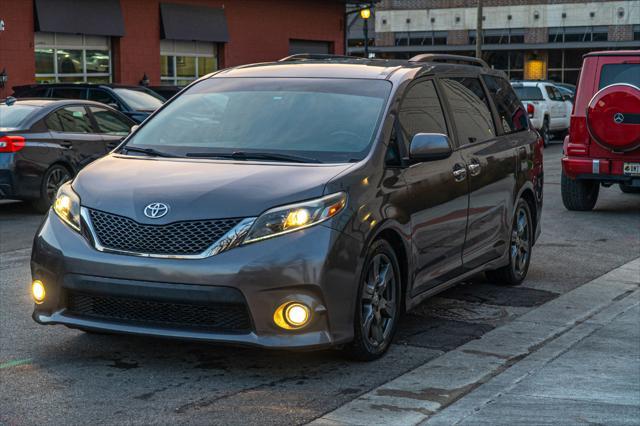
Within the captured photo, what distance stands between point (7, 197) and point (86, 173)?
743cm

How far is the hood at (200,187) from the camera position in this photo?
18.9 ft

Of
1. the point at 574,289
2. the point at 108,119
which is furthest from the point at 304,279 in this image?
the point at 108,119

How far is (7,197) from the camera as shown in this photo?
1347 centimetres

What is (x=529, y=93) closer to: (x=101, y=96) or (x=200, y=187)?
(x=101, y=96)

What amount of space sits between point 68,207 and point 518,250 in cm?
399

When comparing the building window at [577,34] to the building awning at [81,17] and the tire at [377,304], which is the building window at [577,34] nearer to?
the building awning at [81,17]

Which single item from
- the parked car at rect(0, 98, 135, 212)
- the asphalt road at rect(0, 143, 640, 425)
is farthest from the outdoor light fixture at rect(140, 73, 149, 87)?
the asphalt road at rect(0, 143, 640, 425)

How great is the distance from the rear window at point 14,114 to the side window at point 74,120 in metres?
0.43

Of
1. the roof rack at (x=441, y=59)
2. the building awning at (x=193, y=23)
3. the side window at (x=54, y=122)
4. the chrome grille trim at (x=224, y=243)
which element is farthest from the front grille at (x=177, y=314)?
the building awning at (x=193, y=23)

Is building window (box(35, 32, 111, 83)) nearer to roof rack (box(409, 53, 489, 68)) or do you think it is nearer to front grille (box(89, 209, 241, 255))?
roof rack (box(409, 53, 489, 68))

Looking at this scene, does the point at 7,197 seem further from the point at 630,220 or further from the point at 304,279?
the point at 304,279

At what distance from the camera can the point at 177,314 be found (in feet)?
18.9

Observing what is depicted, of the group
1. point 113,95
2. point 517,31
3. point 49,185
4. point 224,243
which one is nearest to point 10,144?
point 49,185

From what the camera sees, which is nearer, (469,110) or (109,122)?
(469,110)
